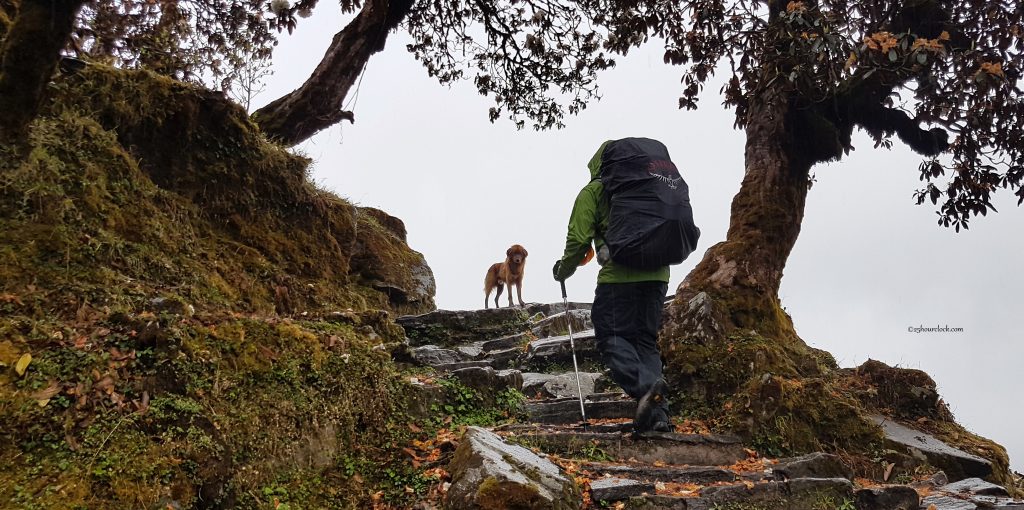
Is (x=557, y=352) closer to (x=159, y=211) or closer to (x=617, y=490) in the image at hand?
(x=617, y=490)

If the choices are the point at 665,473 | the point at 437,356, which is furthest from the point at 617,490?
the point at 437,356

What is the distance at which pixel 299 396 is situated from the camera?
14.3 feet

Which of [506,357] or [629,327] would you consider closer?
[629,327]

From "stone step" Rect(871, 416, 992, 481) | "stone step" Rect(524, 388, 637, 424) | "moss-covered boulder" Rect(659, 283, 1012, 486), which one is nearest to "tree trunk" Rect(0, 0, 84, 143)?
"stone step" Rect(524, 388, 637, 424)

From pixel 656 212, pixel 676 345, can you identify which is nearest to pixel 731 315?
pixel 676 345

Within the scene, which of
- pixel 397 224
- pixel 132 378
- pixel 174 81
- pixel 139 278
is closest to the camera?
pixel 132 378

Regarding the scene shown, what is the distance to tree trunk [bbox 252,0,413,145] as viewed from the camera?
9.96 meters

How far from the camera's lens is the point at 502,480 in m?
3.51

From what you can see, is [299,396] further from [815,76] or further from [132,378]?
[815,76]

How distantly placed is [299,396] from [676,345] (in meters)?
4.29

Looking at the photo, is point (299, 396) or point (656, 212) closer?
point (299, 396)

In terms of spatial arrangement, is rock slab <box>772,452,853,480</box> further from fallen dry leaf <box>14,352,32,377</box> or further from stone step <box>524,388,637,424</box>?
fallen dry leaf <box>14,352,32,377</box>

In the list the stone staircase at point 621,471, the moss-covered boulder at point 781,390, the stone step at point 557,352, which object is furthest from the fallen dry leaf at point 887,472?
the stone step at point 557,352

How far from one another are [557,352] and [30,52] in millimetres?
6418
